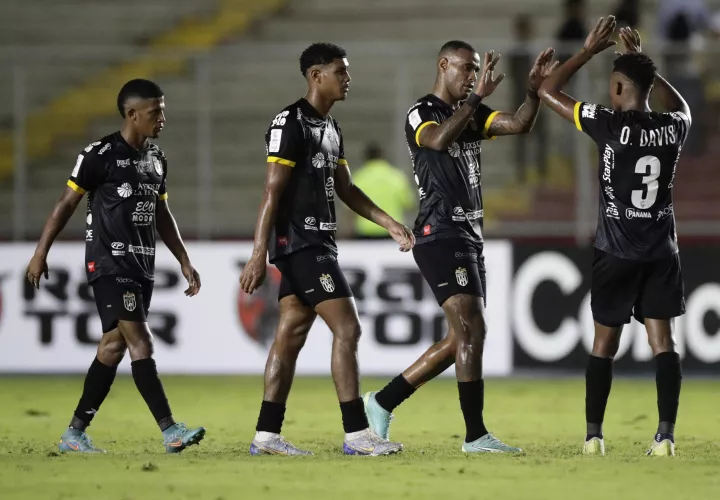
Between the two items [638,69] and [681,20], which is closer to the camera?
[638,69]

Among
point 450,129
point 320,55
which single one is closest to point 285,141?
point 320,55

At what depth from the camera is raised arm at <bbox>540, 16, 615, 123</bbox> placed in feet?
26.3

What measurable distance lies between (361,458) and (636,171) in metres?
2.26

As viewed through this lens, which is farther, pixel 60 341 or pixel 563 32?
pixel 563 32


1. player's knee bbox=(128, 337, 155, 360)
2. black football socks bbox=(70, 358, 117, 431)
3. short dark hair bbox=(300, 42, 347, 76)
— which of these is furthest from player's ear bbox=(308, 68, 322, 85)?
black football socks bbox=(70, 358, 117, 431)

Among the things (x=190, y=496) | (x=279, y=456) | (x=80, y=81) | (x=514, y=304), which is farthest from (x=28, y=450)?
(x=80, y=81)

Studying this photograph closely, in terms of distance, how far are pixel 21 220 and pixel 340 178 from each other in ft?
24.8

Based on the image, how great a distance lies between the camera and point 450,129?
809 centimetres

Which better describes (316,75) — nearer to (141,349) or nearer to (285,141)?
(285,141)

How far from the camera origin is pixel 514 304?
13.9m

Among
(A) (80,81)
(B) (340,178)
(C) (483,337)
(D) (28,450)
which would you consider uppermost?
(A) (80,81)

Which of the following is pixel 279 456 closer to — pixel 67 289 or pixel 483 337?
pixel 483 337

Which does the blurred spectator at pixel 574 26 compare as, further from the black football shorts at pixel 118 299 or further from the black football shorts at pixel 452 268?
the black football shorts at pixel 118 299

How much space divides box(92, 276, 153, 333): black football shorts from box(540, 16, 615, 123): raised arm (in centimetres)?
270
